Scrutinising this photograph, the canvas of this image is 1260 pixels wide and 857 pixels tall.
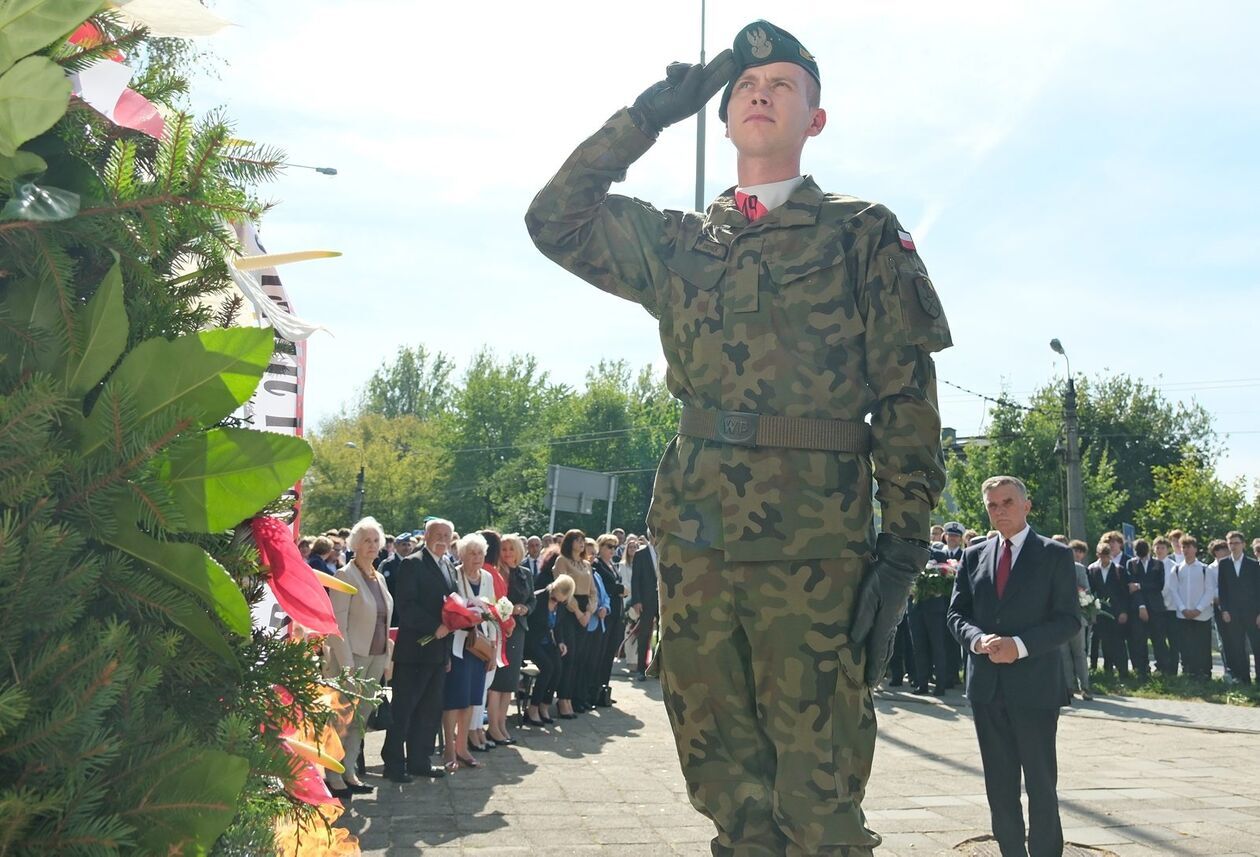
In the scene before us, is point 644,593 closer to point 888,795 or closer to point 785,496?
point 888,795

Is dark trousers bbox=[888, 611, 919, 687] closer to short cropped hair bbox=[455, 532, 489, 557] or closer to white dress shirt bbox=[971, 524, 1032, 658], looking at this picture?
short cropped hair bbox=[455, 532, 489, 557]

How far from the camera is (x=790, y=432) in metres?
2.77

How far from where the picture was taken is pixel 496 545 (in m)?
11.1

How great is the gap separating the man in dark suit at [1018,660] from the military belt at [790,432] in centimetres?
305

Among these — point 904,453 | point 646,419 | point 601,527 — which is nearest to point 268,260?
point 904,453

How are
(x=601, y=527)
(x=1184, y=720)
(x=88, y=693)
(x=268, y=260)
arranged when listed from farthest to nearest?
(x=601, y=527) < (x=1184, y=720) < (x=268, y=260) < (x=88, y=693)

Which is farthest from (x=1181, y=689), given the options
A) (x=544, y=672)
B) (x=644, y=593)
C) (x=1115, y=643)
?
(x=544, y=672)

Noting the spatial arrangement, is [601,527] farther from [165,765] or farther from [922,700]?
[165,765]

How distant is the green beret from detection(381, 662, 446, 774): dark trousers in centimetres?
669

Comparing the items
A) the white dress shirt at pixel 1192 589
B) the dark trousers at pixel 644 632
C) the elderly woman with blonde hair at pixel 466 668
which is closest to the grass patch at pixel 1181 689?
the white dress shirt at pixel 1192 589

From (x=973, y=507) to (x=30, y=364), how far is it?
1802 inches

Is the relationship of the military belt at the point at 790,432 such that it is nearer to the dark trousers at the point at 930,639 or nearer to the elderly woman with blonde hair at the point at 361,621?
the elderly woman with blonde hair at the point at 361,621

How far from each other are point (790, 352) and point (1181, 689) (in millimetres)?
16253

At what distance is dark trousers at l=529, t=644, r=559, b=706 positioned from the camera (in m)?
12.2
